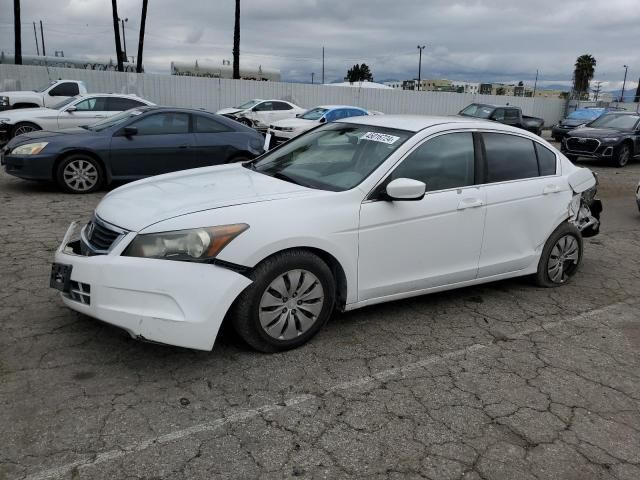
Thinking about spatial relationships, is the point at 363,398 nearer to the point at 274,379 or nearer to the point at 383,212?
the point at 274,379

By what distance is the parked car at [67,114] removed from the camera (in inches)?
481

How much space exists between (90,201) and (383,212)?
18.7ft

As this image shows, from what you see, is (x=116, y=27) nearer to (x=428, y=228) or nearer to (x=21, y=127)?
(x=21, y=127)

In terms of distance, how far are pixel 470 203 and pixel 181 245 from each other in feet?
7.19

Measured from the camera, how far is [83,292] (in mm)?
3326

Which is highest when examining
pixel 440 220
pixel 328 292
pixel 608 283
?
pixel 440 220

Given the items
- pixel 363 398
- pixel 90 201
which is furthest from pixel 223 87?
pixel 363 398

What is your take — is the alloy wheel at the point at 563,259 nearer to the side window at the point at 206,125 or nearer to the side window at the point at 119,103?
the side window at the point at 206,125

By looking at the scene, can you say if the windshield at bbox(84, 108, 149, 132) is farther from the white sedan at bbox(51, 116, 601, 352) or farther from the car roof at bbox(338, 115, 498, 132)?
the car roof at bbox(338, 115, 498, 132)

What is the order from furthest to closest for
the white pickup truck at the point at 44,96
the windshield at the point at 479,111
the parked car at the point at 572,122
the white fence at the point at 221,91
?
the parked car at the point at 572,122
the white fence at the point at 221,91
the windshield at the point at 479,111
the white pickup truck at the point at 44,96

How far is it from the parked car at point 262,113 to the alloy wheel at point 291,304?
54.1ft

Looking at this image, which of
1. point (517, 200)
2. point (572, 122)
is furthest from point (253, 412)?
point (572, 122)

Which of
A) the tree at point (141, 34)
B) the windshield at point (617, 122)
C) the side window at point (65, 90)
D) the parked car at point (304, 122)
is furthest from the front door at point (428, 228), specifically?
the tree at point (141, 34)

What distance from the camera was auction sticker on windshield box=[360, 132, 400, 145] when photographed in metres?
4.17
